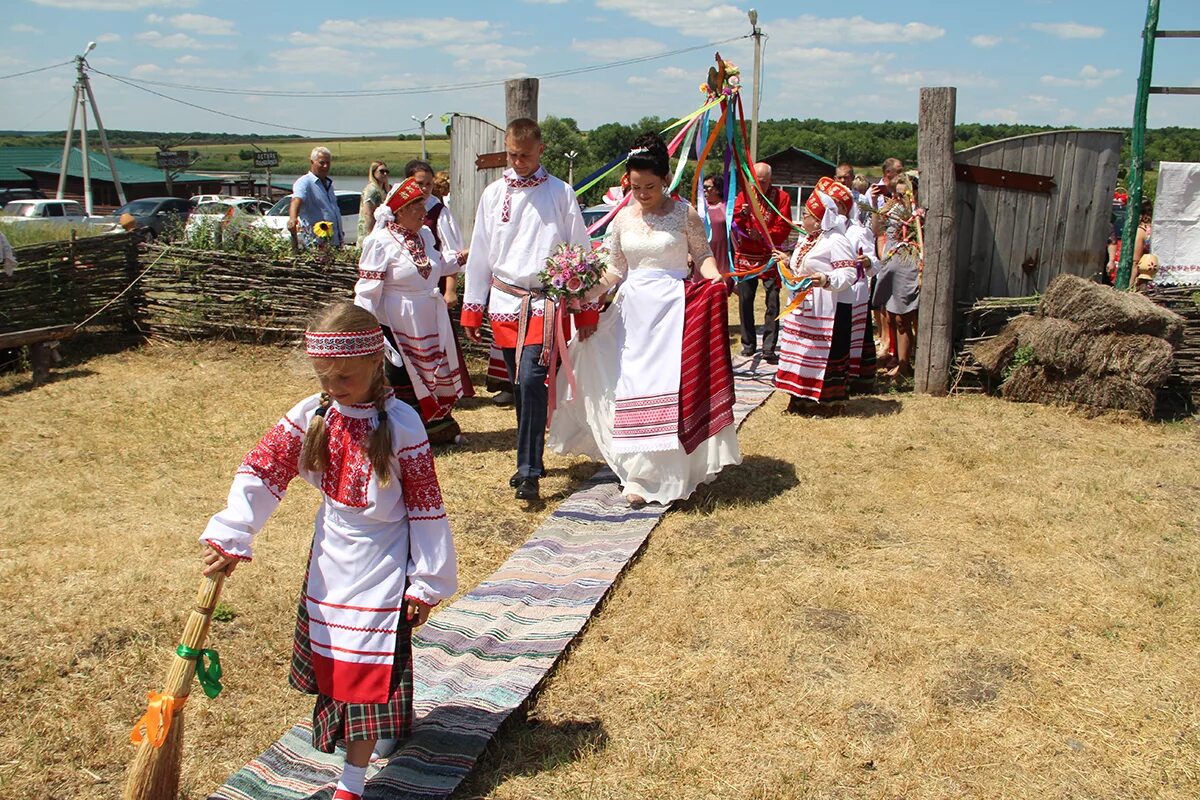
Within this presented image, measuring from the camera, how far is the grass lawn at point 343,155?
73.4m

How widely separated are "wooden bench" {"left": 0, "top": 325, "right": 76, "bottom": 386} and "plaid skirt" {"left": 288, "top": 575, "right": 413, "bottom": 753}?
6631 millimetres

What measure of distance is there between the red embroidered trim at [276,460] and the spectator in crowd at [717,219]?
6.85 m

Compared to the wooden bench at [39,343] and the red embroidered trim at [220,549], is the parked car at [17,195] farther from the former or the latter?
the red embroidered trim at [220,549]

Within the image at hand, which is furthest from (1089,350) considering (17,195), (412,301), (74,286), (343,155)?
(343,155)

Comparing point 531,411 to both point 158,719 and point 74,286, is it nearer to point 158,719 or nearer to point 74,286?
→ point 158,719

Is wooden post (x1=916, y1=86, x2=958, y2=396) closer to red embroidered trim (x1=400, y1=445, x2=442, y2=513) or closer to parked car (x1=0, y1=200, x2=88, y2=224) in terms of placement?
red embroidered trim (x1=400, y1=445, x2=442, y2=513)

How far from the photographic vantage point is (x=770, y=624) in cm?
409

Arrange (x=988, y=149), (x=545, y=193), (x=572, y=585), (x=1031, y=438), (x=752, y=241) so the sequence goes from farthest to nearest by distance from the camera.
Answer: (x=752, y=241) < (x=988, y=149) < (x=1031, y=438) < (x=545, y=193) < (x=572, y=585)

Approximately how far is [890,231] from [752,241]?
4.51 ft

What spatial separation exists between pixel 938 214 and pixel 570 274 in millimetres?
3695

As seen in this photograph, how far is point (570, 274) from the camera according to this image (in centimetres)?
530

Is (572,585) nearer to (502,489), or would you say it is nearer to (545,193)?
(502,489)

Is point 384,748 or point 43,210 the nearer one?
point 384,748

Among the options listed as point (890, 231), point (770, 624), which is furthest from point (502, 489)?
point (890, 231)
